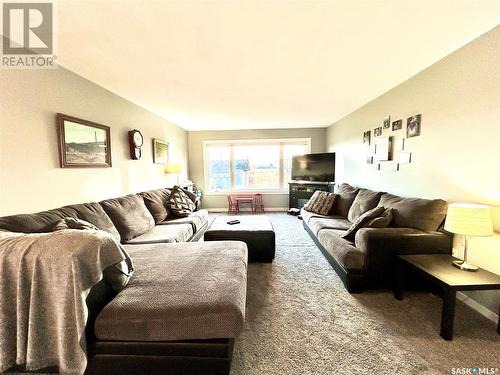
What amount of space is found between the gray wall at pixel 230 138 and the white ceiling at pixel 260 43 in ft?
9.28

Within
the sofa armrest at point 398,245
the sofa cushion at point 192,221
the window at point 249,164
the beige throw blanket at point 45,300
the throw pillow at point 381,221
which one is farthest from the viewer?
the window at point 249,164

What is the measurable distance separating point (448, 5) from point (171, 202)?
383 cm

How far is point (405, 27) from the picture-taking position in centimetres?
169

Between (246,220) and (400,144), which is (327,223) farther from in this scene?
(400,144)

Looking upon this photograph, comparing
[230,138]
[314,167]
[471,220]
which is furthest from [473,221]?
[230,138]

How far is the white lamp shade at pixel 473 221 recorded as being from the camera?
62.5 inches

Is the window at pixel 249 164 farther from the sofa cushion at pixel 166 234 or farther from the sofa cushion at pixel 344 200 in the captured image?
the sofa cushion at pixel 166 234

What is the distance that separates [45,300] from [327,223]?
309 centimetres

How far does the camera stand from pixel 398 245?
212 centimetres

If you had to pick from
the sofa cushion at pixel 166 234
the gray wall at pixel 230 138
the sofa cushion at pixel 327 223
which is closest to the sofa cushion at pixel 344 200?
the sofa cushion at pixel 327 223

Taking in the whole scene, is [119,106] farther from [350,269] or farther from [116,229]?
[350,269]

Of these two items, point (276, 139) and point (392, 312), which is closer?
point (392, 312)

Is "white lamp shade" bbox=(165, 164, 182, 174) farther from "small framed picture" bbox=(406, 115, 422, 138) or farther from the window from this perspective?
"small framed picture" bbox=(406, 115, 422, 138)

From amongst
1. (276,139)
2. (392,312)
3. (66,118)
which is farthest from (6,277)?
(276,139)
